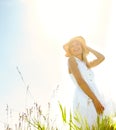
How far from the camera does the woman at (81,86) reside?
508cm

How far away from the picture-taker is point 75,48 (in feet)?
18.4

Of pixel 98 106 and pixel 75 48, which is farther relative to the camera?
pixel 75 48

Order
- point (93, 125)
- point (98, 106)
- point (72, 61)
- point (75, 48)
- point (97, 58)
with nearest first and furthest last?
point (93, 125)
point (98, 106)
point (72, 61)
point (75, 48)
point (97, 58)

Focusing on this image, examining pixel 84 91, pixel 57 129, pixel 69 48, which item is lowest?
pixel 57 129

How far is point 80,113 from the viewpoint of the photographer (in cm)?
507

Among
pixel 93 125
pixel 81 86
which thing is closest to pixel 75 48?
pixel 81 86

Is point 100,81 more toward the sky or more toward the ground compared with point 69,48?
more toward the ground

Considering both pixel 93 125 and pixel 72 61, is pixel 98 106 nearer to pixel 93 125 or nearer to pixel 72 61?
pixel 93 125

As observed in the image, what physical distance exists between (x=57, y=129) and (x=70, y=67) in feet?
2.64

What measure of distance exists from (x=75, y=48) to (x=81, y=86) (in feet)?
2.02

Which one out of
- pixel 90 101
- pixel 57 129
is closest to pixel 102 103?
pixel 90 101

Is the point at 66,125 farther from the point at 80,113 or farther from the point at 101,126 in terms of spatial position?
the point at 101,126

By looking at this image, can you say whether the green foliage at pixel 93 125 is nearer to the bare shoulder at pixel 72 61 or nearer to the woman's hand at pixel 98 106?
the woman's hand at pixel 98 106

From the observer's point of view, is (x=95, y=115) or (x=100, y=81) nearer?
(x=95, y=115)
